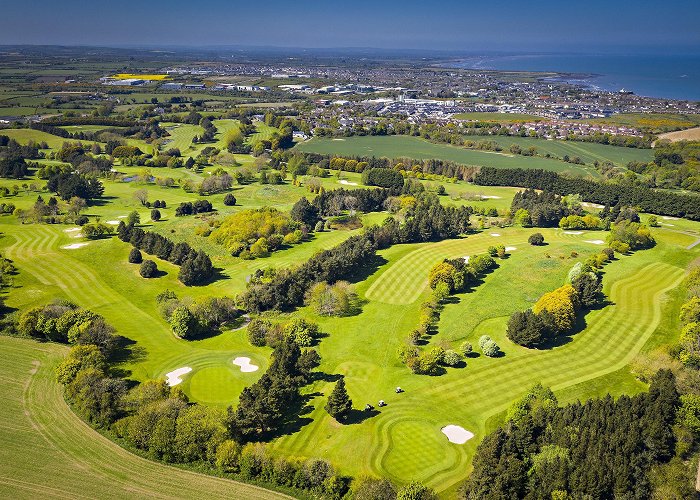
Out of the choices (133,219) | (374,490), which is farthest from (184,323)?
(133,219)

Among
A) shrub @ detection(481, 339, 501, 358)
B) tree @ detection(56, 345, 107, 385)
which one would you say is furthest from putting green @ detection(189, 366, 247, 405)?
shrub @ detection(481, 339, 501, 358)

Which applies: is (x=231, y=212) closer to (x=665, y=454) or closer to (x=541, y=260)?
(x=541, y=260)

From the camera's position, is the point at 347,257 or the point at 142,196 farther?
the point at 142,196

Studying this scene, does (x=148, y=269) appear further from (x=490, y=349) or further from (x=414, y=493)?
(x=414, y=493)

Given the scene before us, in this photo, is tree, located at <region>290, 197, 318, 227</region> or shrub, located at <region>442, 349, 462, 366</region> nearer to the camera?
shrub, located at <region>442, 349, 462, 366</region>

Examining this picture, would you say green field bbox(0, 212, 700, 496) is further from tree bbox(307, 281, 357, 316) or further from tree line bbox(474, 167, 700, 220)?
tree line bbox(474, 167, 700, 220)

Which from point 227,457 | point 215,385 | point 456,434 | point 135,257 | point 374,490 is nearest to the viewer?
point 374,490
